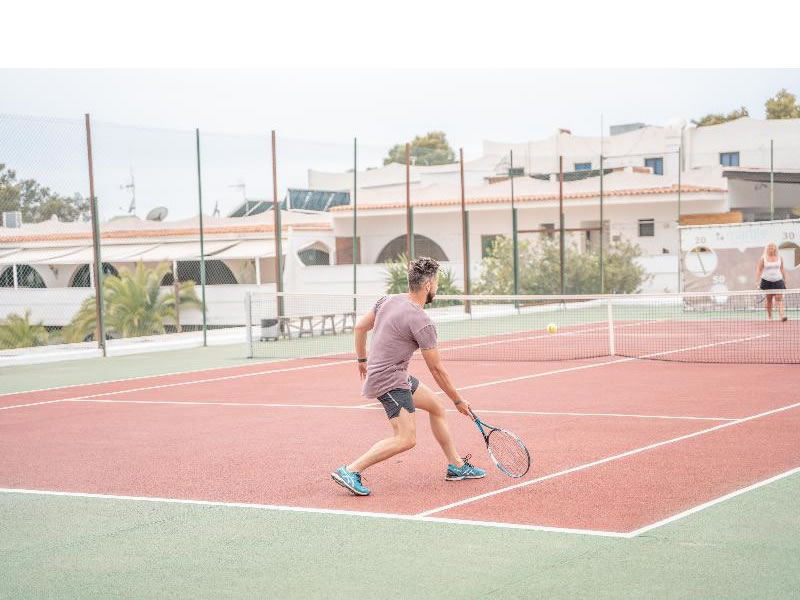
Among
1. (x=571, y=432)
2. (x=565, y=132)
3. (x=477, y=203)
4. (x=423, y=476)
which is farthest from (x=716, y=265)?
(x=565, y=132)

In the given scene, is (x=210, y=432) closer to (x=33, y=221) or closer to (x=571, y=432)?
(x=571, y=432)

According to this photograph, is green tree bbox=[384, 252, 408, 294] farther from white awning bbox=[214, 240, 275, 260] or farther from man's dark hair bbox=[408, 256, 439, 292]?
man's dark hair bbox=[408, 256, 439, 292]

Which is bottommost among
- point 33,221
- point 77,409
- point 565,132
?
point 77,409

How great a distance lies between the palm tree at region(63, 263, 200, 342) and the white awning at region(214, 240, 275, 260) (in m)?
2.97

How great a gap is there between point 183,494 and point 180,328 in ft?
52.5

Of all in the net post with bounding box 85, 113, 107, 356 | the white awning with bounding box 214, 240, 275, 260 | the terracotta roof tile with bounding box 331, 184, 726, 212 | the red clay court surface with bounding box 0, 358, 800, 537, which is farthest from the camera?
the terracotta roof tile with bounding box 331, 184, 726, 212

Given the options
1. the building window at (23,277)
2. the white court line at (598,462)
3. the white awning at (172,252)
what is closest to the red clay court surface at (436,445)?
the white court line at (598,462)

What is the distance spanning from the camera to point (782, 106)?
60.5 metres

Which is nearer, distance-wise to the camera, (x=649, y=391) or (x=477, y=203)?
(x=649, y=391)

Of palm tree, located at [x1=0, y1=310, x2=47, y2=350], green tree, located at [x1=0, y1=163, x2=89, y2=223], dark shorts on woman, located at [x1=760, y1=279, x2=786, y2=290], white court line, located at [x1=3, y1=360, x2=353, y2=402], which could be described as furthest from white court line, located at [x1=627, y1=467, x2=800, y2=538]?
dark shorts on woman, located at [x1=760, y1=279, x2=786, y2=290]

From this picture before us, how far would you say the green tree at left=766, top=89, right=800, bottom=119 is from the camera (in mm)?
59688

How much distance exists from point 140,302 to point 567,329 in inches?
360

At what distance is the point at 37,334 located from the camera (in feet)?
61.7

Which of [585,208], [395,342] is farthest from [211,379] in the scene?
[585,208]
